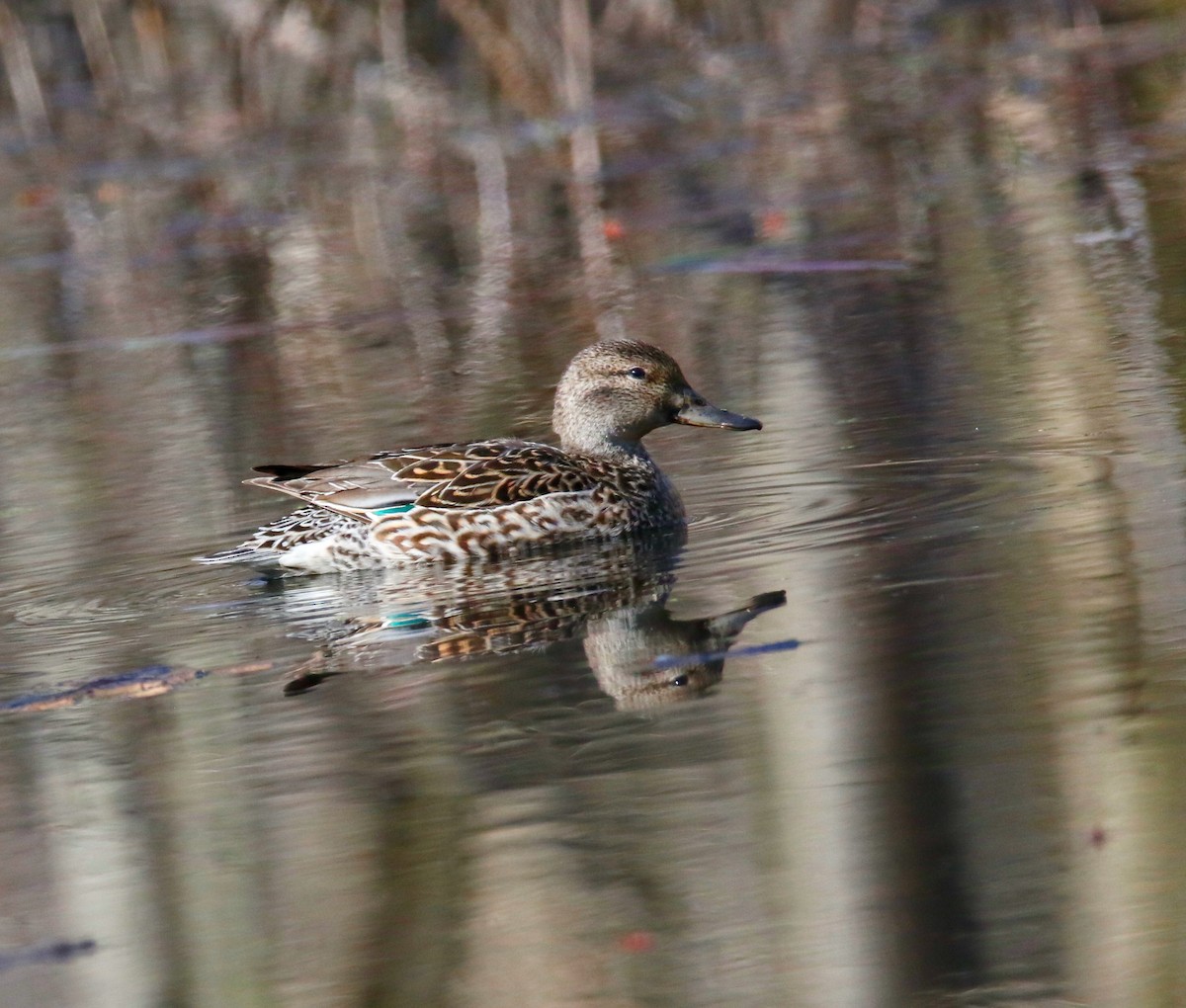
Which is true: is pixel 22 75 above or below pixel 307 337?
above

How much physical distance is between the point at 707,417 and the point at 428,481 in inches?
48.4

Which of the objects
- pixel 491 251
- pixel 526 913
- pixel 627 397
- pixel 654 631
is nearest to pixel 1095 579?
pixel 654 631

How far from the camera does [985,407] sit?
884cm

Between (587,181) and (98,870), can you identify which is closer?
(98,870)

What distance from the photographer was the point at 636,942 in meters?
4.06

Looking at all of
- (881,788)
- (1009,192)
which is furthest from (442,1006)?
(1009,192)

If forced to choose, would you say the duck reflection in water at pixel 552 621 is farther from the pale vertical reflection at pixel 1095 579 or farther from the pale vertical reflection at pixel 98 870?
the pale vertical reflection at pixel 1095 579

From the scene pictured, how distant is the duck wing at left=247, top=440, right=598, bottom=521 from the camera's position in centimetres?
786

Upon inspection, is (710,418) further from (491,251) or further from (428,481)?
(491,251)

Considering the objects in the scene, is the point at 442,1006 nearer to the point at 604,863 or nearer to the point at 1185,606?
the point at 604,863

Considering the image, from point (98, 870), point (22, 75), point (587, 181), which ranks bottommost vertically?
point (587, 181)

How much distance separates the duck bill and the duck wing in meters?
0.67

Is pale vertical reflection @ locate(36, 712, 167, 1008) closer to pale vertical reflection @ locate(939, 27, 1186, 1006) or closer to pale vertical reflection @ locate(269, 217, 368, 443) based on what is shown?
pale vertical reflection @ locate(939, 27, 1186, 1006)

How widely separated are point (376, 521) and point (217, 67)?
20997 mm
